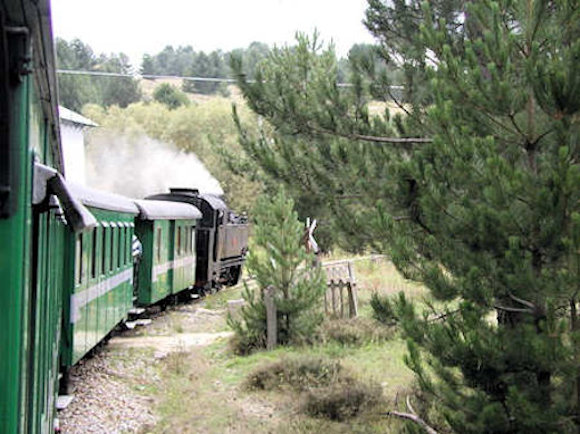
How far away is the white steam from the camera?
128 ft

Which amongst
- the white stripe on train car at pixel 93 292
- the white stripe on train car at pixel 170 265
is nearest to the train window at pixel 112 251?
the white stripe on train car at pixel 93 292

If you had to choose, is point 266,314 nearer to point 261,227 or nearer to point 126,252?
point 261,227

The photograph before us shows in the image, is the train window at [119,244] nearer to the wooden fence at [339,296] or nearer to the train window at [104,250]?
the train window at [104,250]

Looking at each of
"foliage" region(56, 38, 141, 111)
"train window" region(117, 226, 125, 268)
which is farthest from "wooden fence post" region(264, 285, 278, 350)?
"foliage" region(56, 38, 141, 111)

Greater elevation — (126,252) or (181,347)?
(126,252)

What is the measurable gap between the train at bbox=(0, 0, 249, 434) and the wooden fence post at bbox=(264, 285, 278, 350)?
219cm

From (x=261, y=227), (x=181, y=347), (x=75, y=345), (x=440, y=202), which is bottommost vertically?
(x=181, y=347)

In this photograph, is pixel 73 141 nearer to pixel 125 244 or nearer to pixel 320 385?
pixel 125 244

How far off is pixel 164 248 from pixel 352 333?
4416 mm

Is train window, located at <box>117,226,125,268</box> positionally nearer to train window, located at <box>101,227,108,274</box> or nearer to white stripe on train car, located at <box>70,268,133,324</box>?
white stripe on train car, located at <box>70,268,133,324</box>

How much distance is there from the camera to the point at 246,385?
940cm

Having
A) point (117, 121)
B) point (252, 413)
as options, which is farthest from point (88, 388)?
point (117, 121)

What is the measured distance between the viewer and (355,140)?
765 cm

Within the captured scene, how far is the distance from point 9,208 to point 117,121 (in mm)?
46068
